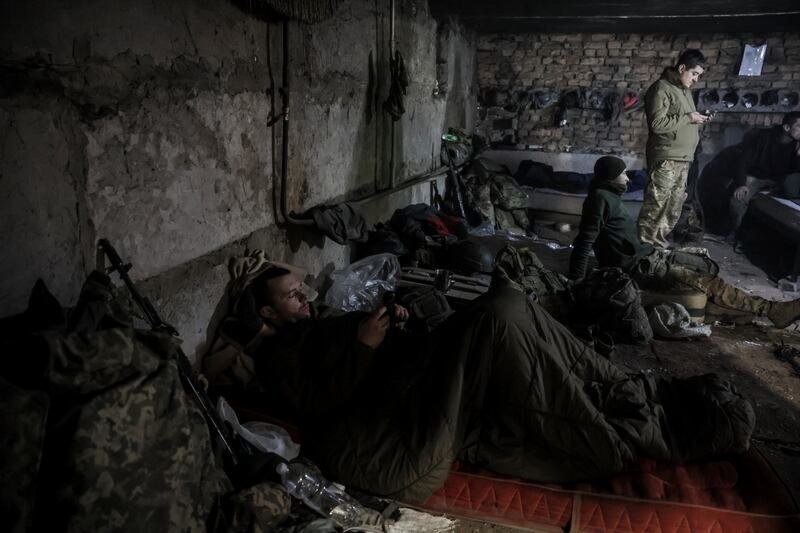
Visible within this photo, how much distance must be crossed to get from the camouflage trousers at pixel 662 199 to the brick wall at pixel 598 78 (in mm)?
2782

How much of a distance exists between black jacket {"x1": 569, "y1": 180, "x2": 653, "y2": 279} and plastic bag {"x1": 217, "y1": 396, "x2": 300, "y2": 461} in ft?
9.60

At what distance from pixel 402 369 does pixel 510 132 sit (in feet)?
24.4

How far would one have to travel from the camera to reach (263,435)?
2.28 metres

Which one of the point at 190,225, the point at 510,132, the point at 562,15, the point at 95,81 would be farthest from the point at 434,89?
the point at 95,81

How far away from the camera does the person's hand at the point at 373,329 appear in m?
2.46

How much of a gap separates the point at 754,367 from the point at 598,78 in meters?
6.17

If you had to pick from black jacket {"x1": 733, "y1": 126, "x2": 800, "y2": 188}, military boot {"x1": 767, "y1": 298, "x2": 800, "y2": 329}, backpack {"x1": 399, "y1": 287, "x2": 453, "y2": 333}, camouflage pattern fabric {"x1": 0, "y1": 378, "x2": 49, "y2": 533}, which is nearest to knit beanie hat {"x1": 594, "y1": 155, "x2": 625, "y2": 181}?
military boot {"x1": 767, "y1": 298, "x2": 800, "y2": 329}

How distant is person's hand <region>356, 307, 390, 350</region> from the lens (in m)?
2.46

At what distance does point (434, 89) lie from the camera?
21.9 ft

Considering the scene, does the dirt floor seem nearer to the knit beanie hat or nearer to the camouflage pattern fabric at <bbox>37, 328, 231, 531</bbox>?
the camouflage pattern fabric at <bbox>37, 328, 231, 531</bbox>

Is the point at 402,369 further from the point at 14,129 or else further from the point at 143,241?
the point at 14,129

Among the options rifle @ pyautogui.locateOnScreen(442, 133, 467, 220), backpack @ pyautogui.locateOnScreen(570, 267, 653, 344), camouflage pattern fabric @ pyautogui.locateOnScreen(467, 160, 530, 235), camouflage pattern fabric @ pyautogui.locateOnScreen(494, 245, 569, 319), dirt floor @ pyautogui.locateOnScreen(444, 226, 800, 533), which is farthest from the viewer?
camouflage pattern fabric @ pyautogui.locateOnScreen(467, 160, 530, 235)

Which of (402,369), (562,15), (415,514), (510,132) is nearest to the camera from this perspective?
(415,514)

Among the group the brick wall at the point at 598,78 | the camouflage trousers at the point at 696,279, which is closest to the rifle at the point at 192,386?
the camouflage trousers at the point at 696,279
